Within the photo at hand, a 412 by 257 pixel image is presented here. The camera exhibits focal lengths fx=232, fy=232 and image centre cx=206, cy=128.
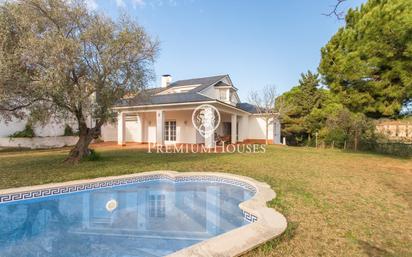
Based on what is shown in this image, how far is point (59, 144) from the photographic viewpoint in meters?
20.3

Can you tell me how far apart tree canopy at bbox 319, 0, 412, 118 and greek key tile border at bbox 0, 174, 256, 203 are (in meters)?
11.5

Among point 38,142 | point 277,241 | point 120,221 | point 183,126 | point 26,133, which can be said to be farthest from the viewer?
point 183,126

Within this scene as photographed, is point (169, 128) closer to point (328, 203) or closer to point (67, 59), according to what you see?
point (67, 59)

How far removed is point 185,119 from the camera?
900 inches

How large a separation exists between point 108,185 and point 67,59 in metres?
4.69

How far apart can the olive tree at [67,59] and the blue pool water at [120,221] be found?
150 inches

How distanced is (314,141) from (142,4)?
21996 millimetres

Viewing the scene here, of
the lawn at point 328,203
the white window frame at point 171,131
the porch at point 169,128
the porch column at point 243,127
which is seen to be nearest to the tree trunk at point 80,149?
the lawn at point 328,203

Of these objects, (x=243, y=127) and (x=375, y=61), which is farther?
(x=243, y=127)

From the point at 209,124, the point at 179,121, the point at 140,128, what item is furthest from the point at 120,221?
the point at 140,128

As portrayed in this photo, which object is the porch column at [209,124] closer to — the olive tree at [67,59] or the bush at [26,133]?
the olive tree at [67,59]

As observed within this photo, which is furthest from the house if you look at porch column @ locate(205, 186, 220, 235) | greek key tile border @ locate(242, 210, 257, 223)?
greek key tile border @ locate(242, 210, 257, 223)

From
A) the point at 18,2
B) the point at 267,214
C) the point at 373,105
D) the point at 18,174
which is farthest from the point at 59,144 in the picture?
the point at 373,105

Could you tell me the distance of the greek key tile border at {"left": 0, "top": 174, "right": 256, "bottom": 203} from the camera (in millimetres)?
6577
